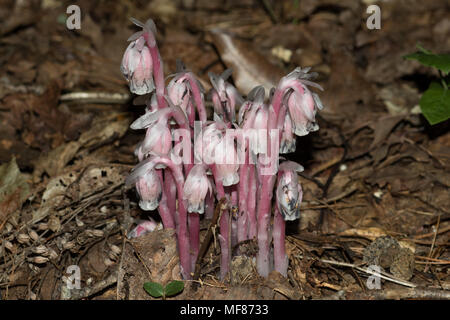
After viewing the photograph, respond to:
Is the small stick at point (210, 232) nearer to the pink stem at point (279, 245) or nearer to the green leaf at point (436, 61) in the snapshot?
the pink stem at point (279, 245)

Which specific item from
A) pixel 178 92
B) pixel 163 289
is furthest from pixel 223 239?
pixel 178 92

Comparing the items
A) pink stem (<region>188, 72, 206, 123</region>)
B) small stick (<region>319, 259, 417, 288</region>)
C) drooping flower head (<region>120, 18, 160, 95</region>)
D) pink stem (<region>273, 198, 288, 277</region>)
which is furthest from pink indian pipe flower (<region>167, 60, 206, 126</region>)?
small stick (<region>319, 259, 417, 288</region>)

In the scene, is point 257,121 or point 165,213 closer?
point 257,121

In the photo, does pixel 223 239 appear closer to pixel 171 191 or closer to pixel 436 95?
pixel 171 191

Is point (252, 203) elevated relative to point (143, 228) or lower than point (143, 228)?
elevated

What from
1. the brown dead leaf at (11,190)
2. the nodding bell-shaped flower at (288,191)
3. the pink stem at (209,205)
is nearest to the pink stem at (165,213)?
the pink stem at (209,205)

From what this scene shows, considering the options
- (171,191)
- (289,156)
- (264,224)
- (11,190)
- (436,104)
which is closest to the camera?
(264,224)

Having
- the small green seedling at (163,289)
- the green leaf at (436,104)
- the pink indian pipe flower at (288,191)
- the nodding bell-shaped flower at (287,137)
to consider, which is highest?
the nodding bell-shaped flower at (287,137)
